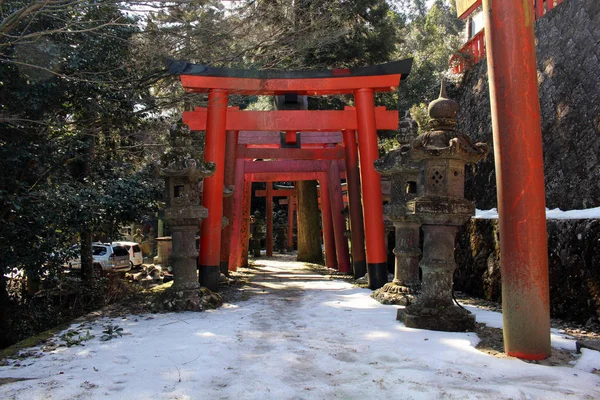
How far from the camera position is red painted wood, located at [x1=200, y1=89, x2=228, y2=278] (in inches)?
322

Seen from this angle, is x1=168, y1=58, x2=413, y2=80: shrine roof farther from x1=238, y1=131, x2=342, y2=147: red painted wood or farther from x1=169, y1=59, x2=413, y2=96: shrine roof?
x1=238, y1=131, x2=342, y2=147: red painted wood

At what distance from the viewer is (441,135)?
16.7ft

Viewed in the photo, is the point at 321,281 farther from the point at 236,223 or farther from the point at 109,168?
the point at 109,168

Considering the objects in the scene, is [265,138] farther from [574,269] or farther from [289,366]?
[289,366]

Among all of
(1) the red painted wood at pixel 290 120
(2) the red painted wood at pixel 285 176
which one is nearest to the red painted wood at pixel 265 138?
(2) the red painted wood at pixel 285 176

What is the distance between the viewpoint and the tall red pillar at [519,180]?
388 centimetres

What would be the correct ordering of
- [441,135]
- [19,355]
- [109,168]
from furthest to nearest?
[109,168]
[441,135]
[19,355]

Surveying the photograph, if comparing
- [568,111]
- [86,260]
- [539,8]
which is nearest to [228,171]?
[86,260]

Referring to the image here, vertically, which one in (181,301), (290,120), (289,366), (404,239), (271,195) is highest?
(290,120)

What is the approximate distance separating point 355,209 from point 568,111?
4405 millimetres

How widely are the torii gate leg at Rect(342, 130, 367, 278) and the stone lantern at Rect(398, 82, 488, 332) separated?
468 cm

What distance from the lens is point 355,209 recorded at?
32.6ft

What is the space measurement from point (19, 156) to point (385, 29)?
10.6 m

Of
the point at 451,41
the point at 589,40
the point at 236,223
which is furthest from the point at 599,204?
the point at 451,41
